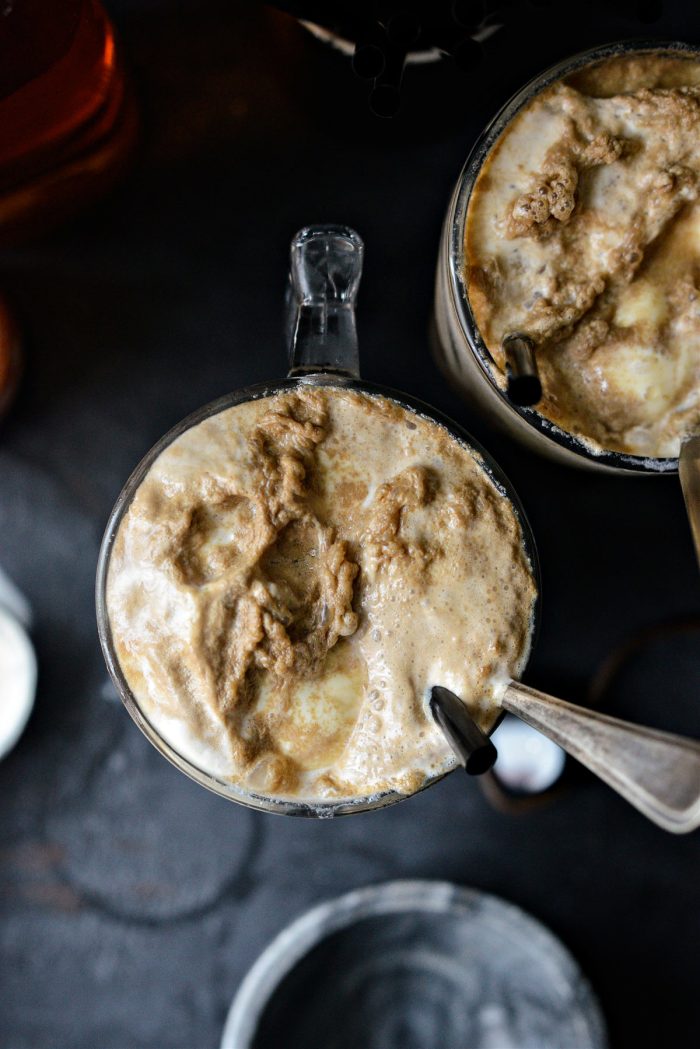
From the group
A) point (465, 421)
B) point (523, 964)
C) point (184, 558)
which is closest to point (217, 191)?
point (465, 421)

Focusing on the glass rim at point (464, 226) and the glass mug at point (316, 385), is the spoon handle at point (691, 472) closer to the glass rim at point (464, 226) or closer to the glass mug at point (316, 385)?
the glass rim at point (464, 226)

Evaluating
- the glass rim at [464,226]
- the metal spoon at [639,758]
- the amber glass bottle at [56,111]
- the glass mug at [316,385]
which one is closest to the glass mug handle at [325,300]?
the glass mug at [316,385]

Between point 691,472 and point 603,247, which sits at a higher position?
point 603,247

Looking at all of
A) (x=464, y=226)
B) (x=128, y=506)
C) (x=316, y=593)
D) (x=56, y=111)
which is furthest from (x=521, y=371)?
(x=56, y=111)

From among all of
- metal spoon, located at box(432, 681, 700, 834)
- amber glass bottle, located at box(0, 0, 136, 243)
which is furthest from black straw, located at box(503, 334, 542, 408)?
amber glass bottle, located at box(0, 0, 136, 243)

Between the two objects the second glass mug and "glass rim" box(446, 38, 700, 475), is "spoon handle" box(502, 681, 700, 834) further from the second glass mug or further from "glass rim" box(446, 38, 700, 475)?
"glass rim" box(446, 38, 700, 475)

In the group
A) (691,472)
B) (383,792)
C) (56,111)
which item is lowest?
(383,792)

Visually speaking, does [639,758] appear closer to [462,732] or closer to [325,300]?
[462,732]
